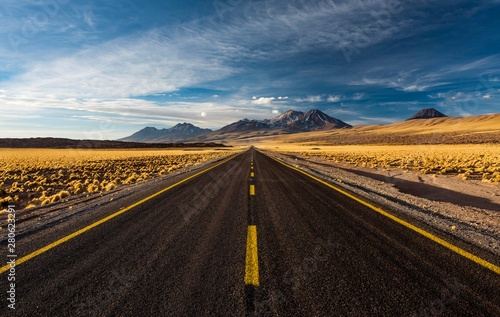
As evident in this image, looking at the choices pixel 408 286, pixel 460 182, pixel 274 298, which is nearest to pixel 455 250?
pixel 408 286

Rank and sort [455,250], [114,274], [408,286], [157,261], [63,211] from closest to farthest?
1. [408,286]
2. [114,274]
3. [157,261]
4. [455,250]
5. [63,211]

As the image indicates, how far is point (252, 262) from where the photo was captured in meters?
3.86

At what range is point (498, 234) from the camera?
5422 mm

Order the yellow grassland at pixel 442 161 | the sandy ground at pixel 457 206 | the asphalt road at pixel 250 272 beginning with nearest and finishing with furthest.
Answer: the asphalt road at pixel 250 272, the sandy ground at pixel 457 206, the yellow grassland at pixel 442 161

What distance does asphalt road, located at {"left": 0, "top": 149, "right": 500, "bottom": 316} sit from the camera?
286cm

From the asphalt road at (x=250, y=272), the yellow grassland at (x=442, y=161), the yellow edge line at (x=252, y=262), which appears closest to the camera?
the asphalt road at (x=250, y=272)

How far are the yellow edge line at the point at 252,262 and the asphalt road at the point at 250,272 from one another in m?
0.02

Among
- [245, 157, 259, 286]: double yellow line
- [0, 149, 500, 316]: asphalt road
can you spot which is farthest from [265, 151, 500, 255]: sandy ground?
[245, 157, 259, 286]: double yellow line

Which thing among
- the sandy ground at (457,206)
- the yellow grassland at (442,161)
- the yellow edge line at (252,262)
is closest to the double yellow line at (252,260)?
the yellow edge line at (252,262)

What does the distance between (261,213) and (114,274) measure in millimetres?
3860

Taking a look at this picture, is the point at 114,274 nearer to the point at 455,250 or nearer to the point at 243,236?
the point at 243,236

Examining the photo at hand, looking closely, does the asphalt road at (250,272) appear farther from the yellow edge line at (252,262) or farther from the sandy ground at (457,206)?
the sandy ground at (457,206)

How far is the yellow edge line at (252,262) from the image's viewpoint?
3382 millimetres

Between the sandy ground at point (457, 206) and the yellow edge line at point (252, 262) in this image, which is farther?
the sandy ground at point (457, 206)
